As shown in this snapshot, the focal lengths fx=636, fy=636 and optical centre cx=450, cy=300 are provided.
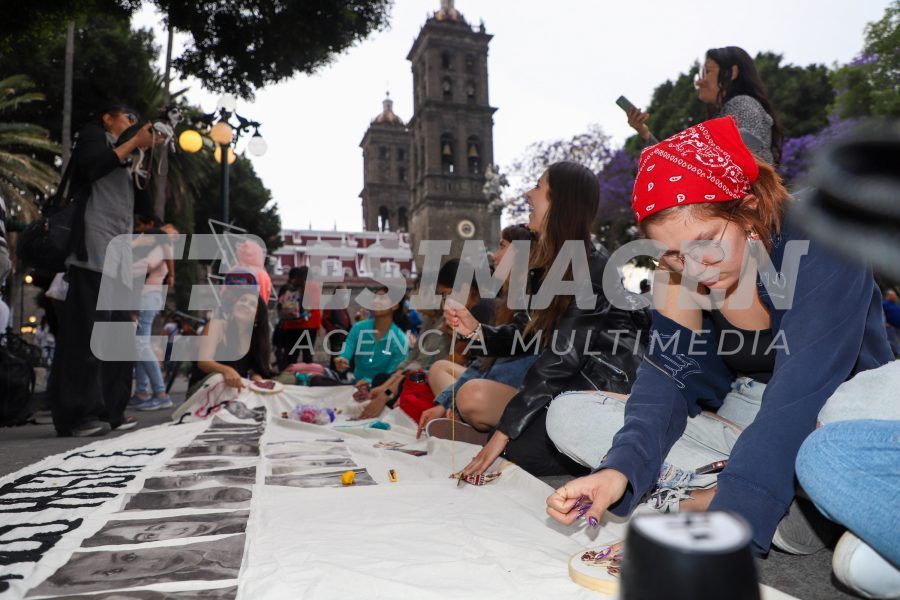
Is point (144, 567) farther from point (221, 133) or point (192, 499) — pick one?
point (221, 133)

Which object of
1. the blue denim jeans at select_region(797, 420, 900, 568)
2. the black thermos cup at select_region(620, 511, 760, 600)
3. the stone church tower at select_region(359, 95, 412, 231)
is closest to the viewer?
the black thermos cup at select_region(620, 511, 760, 600)

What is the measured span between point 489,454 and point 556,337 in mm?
577

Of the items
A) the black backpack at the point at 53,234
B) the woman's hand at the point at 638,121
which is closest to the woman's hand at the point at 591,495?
the woman's hand at the point at 638,121

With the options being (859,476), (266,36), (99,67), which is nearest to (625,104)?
(859,476)

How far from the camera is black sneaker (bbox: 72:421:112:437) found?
13.3 feet

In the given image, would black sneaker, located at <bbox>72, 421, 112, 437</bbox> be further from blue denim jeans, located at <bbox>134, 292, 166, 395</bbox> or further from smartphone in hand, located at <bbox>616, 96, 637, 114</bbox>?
smartphone in hand, located at <bbox>616, 96, 637, 114</bbox>

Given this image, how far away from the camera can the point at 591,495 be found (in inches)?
52.2

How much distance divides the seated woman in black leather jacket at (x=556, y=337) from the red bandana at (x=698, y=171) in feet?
3.48

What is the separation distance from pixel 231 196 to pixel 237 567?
28998 millimetres

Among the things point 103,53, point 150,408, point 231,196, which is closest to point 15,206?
point 103,53

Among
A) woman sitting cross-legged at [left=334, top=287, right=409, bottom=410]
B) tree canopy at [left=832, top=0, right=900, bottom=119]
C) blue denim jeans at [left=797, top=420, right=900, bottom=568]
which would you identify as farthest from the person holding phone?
tree canopy at [left=832, top=0, right=900, bottom=119]

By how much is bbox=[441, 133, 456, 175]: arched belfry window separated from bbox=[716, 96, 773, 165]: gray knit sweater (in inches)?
1719

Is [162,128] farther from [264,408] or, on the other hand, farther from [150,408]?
[150,408]

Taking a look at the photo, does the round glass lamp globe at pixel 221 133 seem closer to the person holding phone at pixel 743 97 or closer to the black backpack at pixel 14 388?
the black backpack at pixel 14 388
